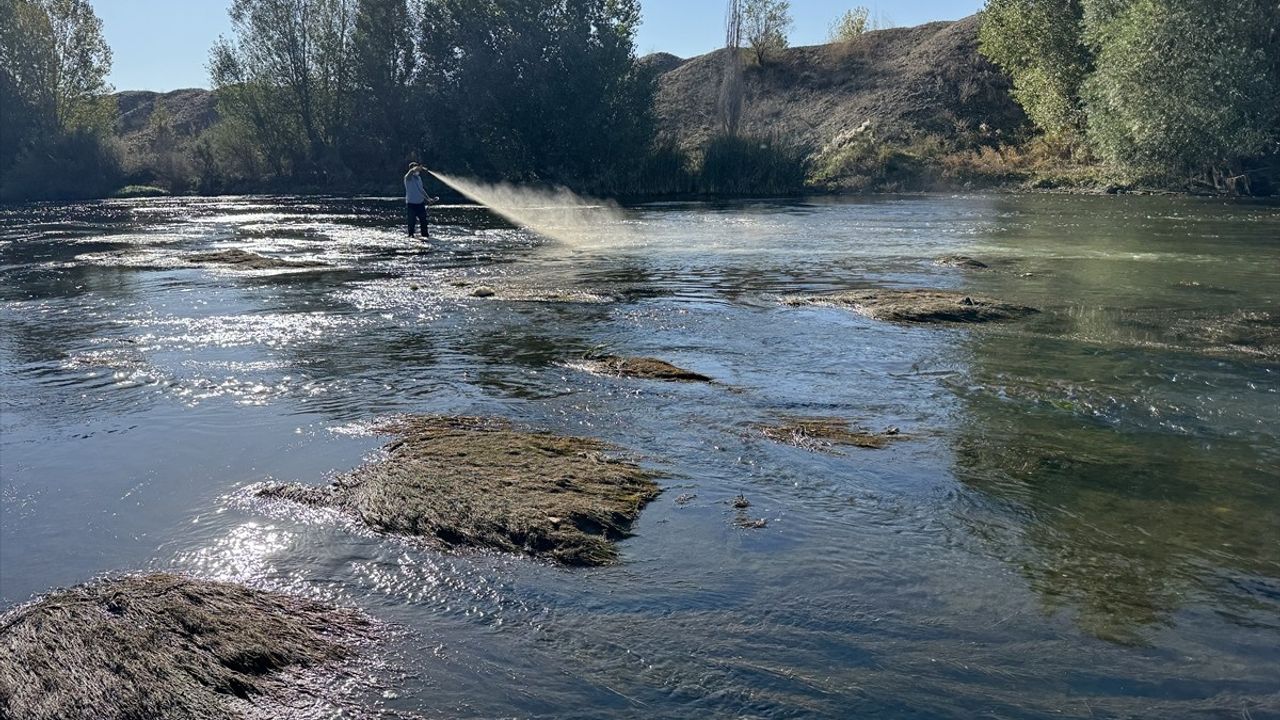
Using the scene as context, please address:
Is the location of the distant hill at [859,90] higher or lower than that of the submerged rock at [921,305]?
higher

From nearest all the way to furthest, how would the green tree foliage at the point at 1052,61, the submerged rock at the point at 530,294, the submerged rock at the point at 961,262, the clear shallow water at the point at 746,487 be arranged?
the clear shallow water at the point at 746,487
the submerged rock at the point at 530,294
the submerged rock at the point at 961,262
the green tree foliage at the point at 1052,61

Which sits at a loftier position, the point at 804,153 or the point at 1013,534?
the point at 804,153

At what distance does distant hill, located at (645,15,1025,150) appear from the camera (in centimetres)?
6812

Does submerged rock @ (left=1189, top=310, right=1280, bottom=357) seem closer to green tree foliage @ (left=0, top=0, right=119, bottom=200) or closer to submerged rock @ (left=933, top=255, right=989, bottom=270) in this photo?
submerged rock @ (left=933, top=255, right=989, bottom=270)

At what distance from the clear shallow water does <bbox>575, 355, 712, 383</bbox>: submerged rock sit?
33 centimetres

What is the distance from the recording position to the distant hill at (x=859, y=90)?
68.1 metres

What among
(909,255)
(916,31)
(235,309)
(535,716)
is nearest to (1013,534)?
(535,716)

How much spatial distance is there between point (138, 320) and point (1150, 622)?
51.6 ft

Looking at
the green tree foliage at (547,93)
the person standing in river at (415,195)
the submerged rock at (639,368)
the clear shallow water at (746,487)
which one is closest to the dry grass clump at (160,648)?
the clear shallow water at (746,487)

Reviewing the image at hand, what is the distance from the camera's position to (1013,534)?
6.73 meters

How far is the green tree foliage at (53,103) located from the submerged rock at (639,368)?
64.2 m

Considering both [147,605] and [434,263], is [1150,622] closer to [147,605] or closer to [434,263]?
[147,605]

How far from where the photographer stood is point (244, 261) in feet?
79.4

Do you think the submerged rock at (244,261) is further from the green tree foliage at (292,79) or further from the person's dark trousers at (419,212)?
the green tree foliage at (292,79)
